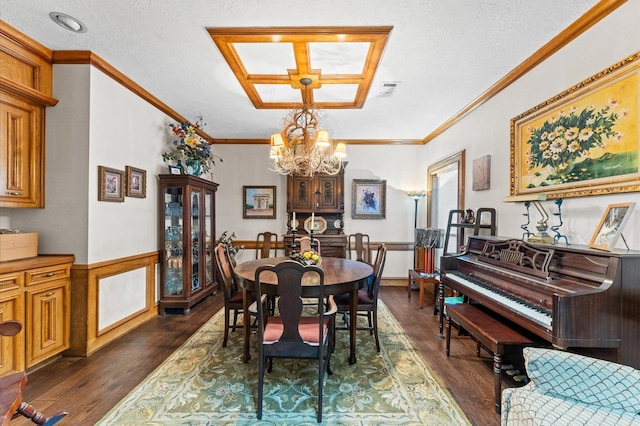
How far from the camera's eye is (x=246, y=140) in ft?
17.7

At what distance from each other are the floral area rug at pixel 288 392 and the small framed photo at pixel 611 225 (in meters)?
1.38

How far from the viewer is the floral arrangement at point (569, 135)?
1938mm

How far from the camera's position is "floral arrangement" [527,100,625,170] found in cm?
194

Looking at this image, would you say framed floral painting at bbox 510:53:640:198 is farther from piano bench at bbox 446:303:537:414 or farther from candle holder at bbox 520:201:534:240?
piano bench at bbox 446:303:537:414

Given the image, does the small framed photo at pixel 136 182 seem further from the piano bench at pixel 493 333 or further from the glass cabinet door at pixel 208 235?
the piano bench at pixel 493 333

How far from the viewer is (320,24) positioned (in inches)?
86.9

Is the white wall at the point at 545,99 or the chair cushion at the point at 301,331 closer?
the white wall at the point at 545,99

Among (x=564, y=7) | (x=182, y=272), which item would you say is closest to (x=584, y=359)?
(x=564, y=7)

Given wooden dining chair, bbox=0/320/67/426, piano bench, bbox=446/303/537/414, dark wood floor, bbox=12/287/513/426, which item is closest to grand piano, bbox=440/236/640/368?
piano bench, bbox=446/303/537/414

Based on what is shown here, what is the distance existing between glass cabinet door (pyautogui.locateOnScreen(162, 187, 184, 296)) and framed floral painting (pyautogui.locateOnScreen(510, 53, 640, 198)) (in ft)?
13.2

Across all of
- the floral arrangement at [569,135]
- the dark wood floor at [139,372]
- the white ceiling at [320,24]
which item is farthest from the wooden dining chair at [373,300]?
the white ceiling at [320,24]

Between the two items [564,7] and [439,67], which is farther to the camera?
[439,67]

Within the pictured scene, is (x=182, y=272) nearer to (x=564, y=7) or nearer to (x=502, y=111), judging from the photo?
(x=502, y=111)

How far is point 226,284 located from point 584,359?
8.65 feet
